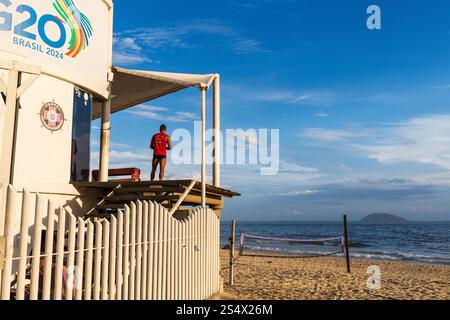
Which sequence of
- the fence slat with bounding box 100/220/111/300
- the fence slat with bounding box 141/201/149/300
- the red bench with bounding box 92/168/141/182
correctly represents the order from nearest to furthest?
the fence slat with bounding box 100/220/111/300 < the fence slat with bounding box 141/201/149/300 < the red bench with bounding box 92/168/141/182

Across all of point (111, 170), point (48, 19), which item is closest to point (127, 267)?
point (48, 19)

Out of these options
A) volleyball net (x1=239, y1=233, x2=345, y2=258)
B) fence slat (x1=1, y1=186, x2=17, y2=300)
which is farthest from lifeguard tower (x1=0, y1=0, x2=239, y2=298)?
volleyball net (x1=239, y1=233, x2=345, y2=258)

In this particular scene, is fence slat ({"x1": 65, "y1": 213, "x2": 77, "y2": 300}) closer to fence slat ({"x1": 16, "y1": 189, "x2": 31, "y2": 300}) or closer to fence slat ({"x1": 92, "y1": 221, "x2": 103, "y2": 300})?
fence slat ({"x1": 92, "y1": 221, "x2": 103, "y2": 300})

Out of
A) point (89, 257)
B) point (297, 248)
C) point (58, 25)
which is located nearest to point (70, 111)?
point (58, 25)

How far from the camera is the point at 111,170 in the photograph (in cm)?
1347

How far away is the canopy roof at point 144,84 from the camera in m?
10.9

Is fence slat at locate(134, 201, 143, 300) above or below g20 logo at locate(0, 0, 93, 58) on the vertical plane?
below

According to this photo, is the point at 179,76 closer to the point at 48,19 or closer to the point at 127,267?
the point at 48,19

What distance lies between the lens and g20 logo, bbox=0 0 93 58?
906 cm

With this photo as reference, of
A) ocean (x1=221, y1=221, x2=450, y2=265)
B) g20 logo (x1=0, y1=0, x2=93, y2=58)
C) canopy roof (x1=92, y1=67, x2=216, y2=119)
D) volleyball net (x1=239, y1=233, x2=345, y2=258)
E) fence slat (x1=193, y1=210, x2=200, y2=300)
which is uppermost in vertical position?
g20 logo (x1=0, y1=0, x2=93, y2=58)

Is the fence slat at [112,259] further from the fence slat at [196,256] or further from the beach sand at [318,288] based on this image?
the beach sand at [318,288]

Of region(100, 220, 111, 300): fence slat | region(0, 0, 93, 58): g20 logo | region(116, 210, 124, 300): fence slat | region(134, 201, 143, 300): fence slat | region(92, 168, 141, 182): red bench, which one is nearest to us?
region(100, 220, 111, 300): fence slat

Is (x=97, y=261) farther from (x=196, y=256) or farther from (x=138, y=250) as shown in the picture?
(x=196, y=256)
